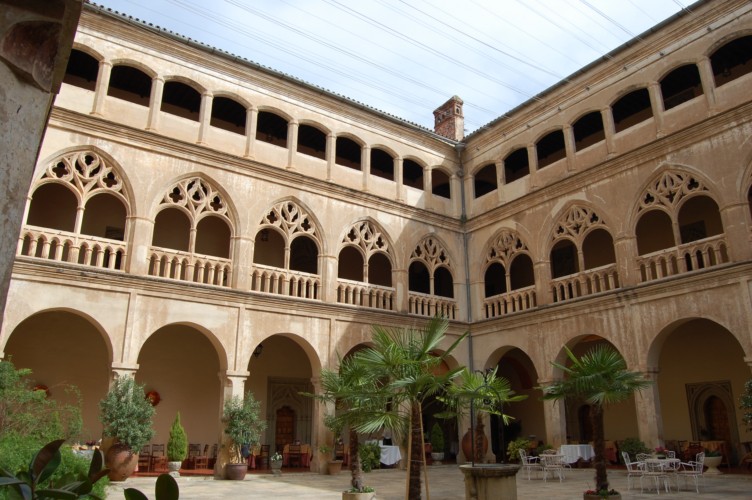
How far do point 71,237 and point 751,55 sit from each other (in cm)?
1783

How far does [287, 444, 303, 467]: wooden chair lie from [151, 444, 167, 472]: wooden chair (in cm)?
350

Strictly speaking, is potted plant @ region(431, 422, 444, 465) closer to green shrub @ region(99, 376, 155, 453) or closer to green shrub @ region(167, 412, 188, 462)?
green shrub @ region(167, 412, 188, 462)

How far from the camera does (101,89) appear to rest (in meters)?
14.6

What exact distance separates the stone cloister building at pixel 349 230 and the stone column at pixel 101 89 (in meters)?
0.04

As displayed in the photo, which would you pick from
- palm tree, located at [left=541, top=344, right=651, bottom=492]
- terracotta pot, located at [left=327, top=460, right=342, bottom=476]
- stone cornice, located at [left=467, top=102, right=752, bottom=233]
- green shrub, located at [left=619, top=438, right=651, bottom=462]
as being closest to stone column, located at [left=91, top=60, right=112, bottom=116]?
terracotta pot, located at [left=327, top=460, right=342, bottom=476]

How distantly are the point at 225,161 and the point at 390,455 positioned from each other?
9.44 m

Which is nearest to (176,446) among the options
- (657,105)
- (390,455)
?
(390,455)

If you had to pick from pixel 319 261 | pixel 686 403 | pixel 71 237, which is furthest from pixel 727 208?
pixel 71 237

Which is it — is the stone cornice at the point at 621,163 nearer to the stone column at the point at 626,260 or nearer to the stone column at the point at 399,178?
the stone column at the point at 626,260

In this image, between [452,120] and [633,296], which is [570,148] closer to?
[633,296]

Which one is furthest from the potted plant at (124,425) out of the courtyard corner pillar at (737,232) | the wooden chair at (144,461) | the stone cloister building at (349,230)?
the courtyard corner pillar at (737,232)

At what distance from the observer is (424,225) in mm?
19953

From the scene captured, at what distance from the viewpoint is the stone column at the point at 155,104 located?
15273mm

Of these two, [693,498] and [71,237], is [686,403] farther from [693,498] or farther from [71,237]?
[71,237]
